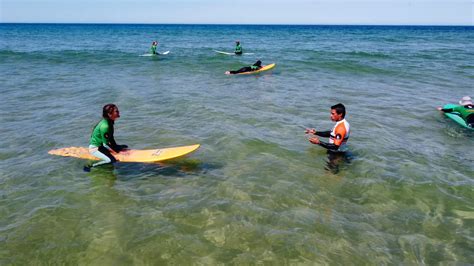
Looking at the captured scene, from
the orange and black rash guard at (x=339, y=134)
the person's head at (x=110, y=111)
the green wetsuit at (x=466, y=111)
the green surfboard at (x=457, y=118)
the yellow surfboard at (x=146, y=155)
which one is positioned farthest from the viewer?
the green surfboard at (x=457, y=118)

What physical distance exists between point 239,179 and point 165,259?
10.2 feet

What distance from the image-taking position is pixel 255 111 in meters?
14.3

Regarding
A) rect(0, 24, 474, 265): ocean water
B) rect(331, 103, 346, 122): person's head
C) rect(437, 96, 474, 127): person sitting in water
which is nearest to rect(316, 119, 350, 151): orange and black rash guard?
rect(331, 103, 346, 122): person's head

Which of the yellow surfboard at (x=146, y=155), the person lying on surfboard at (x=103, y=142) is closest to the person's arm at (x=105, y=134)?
the person lying on surfboard at (x=103, y=142)

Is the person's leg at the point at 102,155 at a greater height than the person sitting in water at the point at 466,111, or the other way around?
the person sitting in water at the point at 466,111

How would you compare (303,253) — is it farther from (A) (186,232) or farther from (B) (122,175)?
(B) (122,175)

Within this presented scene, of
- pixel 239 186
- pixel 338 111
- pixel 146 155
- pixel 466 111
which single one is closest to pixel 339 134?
pixel 338 111

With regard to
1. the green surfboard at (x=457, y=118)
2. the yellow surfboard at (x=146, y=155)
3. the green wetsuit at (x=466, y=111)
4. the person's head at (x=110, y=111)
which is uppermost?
the person's head at (x=110, y=111)

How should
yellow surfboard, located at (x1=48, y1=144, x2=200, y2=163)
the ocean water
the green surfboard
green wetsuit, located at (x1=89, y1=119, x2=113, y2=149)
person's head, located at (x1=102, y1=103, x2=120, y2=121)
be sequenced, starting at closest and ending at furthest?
1. the ocean water
2. person's head, located at (x1=102, y1=103, x2=120, y2=121)
3. green wetsuit, located at (x1=89, y1=119, x2=113, y2=149)
4. yellow surfboard, located at (x1=48, y1=144, x2=200, y2=163)
5. the green surfboard

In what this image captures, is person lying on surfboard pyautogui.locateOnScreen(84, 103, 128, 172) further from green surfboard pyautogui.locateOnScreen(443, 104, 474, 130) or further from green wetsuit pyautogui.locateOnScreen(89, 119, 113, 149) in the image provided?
green surfboard pyautogui.locateOnScreen(443, 104, 474, 130)

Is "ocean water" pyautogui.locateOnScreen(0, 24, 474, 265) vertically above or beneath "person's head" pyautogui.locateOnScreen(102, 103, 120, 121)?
beneath

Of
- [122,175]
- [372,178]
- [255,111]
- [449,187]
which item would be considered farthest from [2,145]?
[449,187]

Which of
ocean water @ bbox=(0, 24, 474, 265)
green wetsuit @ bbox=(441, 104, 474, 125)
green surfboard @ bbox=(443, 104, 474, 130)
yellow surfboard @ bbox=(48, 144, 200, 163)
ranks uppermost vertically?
green wetsuit @ bbox=(441, 104, 474, 125)

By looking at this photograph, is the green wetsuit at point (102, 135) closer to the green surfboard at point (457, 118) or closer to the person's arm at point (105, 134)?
the person's arm at point (105, 134)
